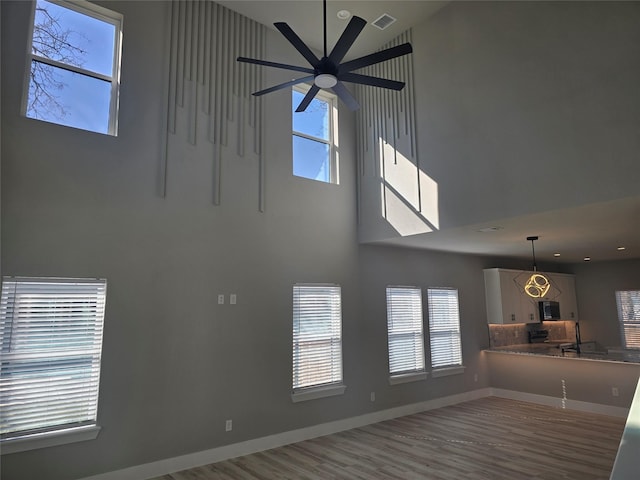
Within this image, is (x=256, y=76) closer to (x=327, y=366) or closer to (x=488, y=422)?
(x=327, y=366)

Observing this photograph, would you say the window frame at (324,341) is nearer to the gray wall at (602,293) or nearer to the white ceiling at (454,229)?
the white ceiling at (454,229)

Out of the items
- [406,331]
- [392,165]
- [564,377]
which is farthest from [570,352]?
[392,165]

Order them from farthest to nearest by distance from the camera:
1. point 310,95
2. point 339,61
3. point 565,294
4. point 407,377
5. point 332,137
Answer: point 565,294 → point 407,377 → point 332,137 → point 310,95 → point 339,61

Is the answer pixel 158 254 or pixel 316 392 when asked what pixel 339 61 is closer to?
pixel 158 254

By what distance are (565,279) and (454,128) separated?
5.92 m

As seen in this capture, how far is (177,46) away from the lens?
4.75 metres

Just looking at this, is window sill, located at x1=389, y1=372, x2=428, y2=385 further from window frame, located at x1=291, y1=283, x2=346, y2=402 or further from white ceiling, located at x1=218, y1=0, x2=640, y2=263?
white ceiling, located at x1=218, y1=0, x2=640, y2=263

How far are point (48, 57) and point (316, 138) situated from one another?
3338 mm

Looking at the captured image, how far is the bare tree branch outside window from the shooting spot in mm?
3934

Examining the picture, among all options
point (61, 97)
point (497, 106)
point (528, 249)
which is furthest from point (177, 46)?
point (528, 249)

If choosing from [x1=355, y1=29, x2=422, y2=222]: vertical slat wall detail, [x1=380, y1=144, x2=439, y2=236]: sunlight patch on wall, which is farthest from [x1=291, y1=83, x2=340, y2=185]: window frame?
[x1=380, y1=144, x2=439, y2=236]: sunlight patch on wall

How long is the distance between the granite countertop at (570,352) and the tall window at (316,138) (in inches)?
182

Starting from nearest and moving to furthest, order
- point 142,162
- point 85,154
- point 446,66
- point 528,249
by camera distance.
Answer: point 85,154 → point 142,162 → point 446,66 → point 528,249

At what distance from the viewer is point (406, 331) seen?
6652mm
